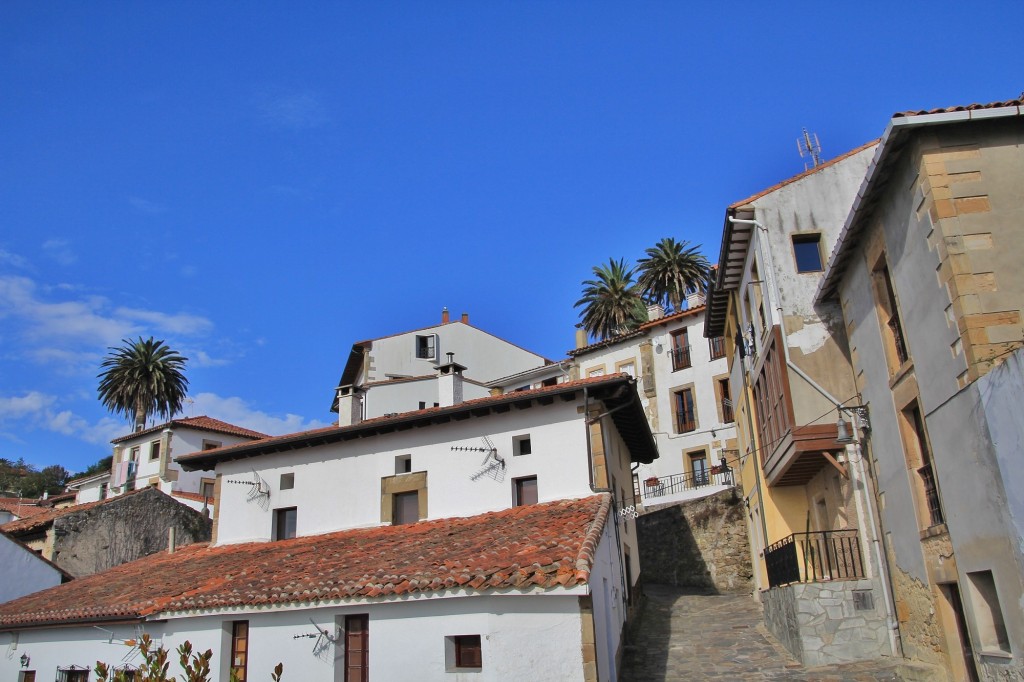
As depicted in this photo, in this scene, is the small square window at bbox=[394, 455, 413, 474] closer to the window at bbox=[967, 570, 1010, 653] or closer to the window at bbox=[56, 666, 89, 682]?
the window at bbox=[56, 666, 89, 682]

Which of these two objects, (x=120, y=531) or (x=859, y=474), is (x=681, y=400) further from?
(x=120, y=531)

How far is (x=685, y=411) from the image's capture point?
126ft

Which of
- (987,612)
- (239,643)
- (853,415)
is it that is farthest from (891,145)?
(239,643)

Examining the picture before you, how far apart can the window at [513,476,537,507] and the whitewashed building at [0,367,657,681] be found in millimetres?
58

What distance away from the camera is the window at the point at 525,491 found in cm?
2039

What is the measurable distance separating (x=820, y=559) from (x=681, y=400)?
78.6 feet

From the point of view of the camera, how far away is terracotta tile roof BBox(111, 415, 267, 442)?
48188mm

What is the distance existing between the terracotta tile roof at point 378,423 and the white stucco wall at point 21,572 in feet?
23.8

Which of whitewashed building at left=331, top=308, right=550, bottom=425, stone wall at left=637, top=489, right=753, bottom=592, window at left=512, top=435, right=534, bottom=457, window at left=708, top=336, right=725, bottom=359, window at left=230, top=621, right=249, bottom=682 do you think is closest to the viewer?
window at left=230, top=621, right=249, bottom=682

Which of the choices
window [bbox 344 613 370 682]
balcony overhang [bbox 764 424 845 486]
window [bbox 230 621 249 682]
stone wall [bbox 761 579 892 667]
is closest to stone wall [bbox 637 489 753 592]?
balcony overhang [bbox 764 424 845 486]

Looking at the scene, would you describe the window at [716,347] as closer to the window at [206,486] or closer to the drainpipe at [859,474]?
the drainpipe at [859,474]

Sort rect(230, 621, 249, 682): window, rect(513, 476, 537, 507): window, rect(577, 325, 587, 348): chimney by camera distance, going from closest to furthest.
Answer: rect(230, 621, 249, 682): window < rect(513, 476, 537, 507): window < rect(577, 325, 587, 348): chimney

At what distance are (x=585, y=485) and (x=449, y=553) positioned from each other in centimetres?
426

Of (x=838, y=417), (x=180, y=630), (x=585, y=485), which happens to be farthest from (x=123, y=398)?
(x=838, y=417)
